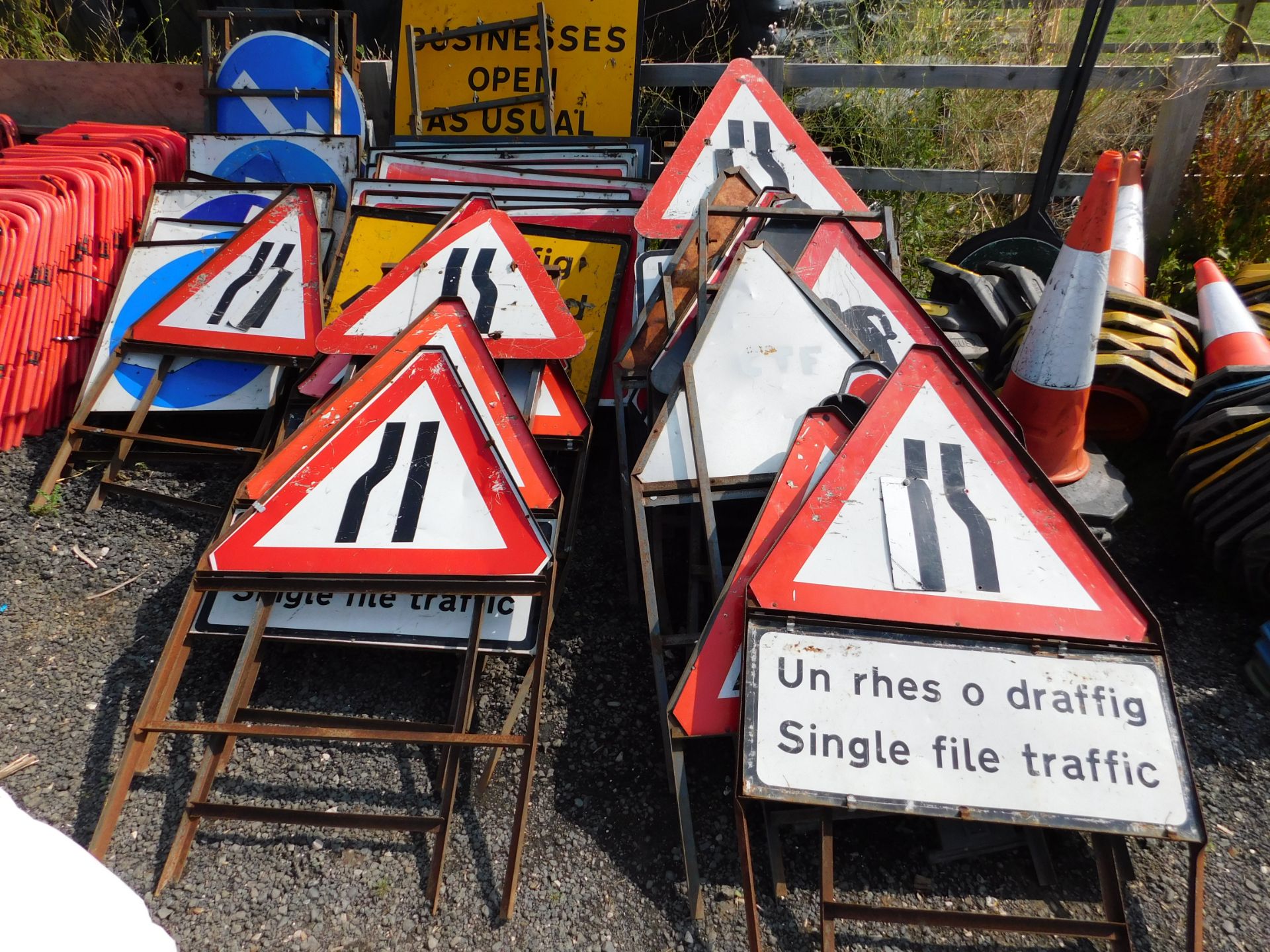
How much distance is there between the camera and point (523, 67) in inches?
218

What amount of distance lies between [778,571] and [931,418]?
0.72m

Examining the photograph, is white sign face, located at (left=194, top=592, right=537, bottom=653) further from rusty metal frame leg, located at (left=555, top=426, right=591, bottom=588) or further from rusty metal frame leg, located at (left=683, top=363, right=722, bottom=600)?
rusty metal frame leg, located at (left=683, top=363, right=722, bottom=600)

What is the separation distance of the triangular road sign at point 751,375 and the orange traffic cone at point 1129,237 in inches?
96.2

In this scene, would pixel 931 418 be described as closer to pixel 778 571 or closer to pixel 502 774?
pixel 778 571

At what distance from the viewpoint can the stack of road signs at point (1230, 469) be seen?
317 centimetres

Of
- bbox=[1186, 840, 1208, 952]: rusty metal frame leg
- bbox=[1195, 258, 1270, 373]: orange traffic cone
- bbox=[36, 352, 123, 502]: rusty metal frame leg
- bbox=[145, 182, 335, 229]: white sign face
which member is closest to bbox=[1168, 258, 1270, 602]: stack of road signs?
bbox=[1195, 258, 1270, 373]: orange traffic cone

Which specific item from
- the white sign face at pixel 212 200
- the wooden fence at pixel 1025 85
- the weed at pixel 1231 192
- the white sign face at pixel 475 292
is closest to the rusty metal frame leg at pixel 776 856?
the white sign face at pixel 475 292

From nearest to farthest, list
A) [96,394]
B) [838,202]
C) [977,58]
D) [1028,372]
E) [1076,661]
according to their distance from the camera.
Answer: [1076,661]
[1028,372]
[96,394]
[838,202]
[977,58]

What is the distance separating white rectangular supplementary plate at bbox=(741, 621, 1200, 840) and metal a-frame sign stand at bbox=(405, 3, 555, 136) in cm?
419

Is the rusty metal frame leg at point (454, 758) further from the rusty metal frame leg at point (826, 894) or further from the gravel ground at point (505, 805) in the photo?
the rusty metal frame leg at point (826, 894)

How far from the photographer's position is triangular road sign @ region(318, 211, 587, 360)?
3.40 metres

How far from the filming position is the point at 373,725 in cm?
265

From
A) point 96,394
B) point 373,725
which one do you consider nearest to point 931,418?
point 373,725

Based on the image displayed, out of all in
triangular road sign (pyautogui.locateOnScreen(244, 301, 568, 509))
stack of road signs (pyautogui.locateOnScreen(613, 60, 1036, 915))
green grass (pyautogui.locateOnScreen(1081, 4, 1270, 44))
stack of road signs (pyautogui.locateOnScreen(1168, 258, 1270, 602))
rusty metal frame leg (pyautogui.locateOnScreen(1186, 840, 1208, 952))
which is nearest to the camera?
rusty metal frame leg (pyautogui.locateOnScreen(1186, 840, 1208, 952))
